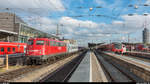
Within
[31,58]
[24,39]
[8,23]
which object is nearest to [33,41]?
[31,58]

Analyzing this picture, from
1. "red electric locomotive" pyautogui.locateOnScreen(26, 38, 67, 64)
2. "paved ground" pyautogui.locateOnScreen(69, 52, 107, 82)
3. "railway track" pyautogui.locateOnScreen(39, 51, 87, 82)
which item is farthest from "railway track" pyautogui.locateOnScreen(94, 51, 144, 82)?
"red electric locomotive" pyautogui.locateOnScreen(26, 38, 67, 64)

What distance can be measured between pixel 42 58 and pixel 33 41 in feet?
8.06

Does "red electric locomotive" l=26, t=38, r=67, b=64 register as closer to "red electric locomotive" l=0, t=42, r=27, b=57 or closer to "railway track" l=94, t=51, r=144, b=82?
"red electric locomotive" l=0, t=42, r=27, b=57

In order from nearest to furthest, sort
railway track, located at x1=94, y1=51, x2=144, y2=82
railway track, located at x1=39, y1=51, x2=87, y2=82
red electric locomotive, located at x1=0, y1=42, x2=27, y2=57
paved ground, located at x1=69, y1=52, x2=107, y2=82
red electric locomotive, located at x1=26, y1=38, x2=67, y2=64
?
railway track, located at x1=39, y1=51, x2=87, y2=82, paved ground, located at x1=69, y1=52, x2=107, y2=82, railway track, located at x1=94, y1=51, x2=144, y2=82, red electric locomotive, located at x1=26, y1=38, x2=67, y2=64, red electric locomotive, located at x1=0, y1=42, x2=27, y2=57

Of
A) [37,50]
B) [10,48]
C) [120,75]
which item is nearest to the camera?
[120,75]

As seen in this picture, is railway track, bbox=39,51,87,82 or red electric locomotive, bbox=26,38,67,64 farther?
red electric locomotive, bbox=26,38,67,64

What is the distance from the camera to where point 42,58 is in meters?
17.5

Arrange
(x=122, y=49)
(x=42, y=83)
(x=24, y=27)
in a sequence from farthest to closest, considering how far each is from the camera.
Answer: (x=122, y=49)
(x=24, y=27)
(x=42, y=83)

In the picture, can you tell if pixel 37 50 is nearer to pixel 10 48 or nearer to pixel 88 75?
pixel 10 48

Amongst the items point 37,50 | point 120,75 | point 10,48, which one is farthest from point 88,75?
point 10,48

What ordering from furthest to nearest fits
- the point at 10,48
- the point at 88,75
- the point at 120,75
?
the point at 10,48
the point at 120,75
the point at 88,75

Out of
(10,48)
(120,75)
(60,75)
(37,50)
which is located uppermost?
(10,48)

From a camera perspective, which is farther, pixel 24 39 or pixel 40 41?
pixel 24 39

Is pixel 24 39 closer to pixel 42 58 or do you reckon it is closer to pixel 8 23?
pixel 8 23
